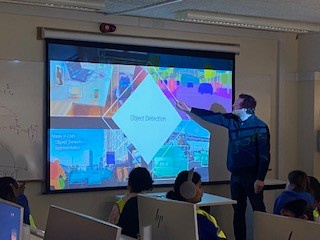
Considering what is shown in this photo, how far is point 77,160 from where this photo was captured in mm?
6035

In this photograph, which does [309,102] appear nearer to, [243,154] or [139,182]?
[243,154]

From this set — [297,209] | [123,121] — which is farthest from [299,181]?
[123,121]

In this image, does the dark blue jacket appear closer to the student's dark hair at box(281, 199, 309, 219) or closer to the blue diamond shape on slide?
the blue diamond shape on slide

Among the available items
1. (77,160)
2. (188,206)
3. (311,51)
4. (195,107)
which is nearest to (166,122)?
(195,107)

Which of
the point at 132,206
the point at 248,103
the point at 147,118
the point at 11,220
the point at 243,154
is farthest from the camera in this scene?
the point at 248,103

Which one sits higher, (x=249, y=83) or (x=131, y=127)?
(x=249, y=83)

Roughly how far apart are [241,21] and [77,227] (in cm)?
419

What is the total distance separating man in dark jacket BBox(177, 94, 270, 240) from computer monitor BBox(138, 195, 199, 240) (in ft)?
11.6

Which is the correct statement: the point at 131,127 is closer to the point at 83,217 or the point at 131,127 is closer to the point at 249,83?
the point at 249,83

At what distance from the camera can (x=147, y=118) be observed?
21.2ft

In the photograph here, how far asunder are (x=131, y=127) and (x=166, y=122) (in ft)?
1.44

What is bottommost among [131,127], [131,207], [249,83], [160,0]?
[131,207]

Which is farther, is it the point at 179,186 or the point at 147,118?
the point at 147,118

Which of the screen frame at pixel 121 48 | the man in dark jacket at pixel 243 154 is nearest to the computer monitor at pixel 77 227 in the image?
the screen frame at pixel 121 48
